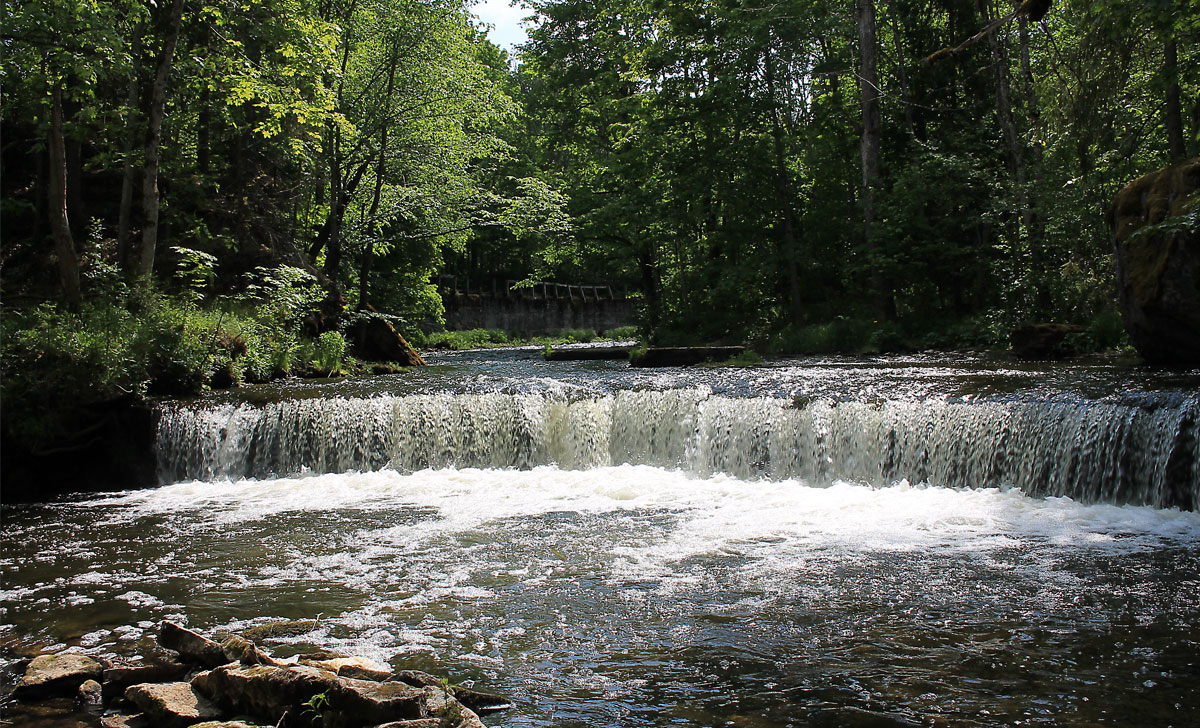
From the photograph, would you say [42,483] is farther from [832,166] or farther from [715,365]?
[832,166]

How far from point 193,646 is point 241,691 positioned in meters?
0.69

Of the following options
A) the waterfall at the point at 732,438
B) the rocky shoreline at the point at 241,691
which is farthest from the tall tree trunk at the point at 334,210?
the rocky shoreline at the point at 241,691

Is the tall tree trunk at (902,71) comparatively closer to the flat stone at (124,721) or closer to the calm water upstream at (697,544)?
the calm water upstream at (697,544)

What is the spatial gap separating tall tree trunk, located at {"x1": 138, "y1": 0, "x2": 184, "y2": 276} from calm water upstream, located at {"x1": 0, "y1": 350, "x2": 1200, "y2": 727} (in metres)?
A: 2.91

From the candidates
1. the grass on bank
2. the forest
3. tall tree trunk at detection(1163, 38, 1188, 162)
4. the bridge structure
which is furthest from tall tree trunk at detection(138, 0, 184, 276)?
the bridge structure

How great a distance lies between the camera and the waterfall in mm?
8578

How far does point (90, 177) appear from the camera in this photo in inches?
717

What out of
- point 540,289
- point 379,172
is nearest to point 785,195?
point 379,172

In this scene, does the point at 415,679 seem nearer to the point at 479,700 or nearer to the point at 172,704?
the point at 479,700

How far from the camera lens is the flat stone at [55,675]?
4254 millimetres

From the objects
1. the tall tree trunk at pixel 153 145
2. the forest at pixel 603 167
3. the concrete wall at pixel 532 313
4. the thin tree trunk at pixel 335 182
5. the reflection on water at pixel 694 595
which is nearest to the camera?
the reflection on water at pixel 694 595

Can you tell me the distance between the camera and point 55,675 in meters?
4.33

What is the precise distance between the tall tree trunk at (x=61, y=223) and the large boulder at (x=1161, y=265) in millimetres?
15282

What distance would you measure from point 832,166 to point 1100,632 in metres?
18.9
